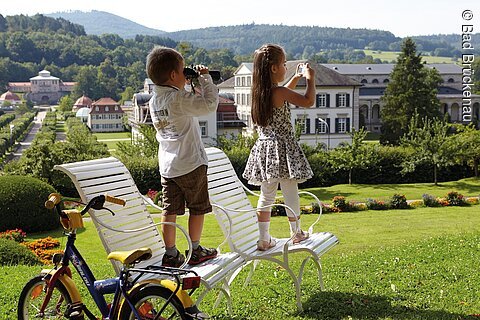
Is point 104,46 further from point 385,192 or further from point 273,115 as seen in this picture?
point 273,115

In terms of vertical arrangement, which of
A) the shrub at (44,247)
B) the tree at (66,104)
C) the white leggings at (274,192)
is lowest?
the shrub at (44,247)

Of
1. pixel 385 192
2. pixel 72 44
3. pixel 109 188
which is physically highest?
pixel 72 44

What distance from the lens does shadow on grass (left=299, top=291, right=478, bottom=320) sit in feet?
17.0

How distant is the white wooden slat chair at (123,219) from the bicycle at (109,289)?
12.9 inches

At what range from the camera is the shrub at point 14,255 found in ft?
30.1

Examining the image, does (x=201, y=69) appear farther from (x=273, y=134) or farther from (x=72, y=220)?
(x=72, y=220)

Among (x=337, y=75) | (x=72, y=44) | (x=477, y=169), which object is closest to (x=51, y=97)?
→ (x=72, y=44)

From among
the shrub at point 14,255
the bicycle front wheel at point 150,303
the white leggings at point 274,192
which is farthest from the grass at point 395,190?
the bicycle front wheel at point 150,303

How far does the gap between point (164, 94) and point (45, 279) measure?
1442mm

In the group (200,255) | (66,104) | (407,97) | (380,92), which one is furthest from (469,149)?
(66,104)

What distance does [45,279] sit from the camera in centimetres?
416

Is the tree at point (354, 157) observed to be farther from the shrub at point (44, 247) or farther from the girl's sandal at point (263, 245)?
the girl's sandal at point (263, 245)

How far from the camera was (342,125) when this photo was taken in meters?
55.0

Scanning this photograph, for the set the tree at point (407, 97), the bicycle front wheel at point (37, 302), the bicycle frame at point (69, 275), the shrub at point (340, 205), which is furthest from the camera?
the tree at point (407, 97)
